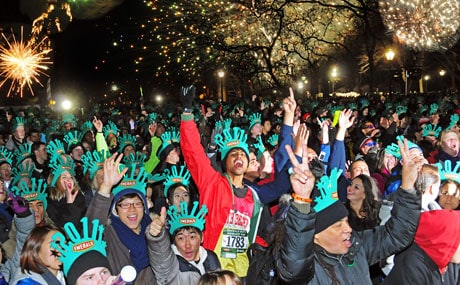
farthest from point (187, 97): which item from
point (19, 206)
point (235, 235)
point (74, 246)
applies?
point (74, 246)

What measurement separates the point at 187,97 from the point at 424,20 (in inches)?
718

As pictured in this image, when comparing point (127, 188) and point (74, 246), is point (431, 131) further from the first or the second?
point (74, 246)

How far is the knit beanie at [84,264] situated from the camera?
4.02m

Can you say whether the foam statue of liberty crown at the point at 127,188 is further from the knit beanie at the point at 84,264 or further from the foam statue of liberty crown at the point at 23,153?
the foam statue of liberty crown at the point at 23,153

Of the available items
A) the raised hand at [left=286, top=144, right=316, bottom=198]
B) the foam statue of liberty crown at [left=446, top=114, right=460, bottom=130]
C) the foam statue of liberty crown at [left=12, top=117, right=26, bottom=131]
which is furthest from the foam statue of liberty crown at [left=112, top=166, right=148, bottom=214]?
the foam statue of liberty crown at [left=12, top=117, right=26, bottom=131]

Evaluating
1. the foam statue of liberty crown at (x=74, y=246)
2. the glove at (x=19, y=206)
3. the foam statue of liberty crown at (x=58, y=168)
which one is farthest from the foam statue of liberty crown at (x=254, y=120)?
the foam statue of liberty crown at (x=74, y=246)

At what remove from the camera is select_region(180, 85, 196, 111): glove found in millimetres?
6405

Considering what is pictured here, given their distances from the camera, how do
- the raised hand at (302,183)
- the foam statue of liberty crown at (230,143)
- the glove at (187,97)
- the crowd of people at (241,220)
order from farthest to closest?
the glove at (187,97) < the foam statue of liberty crown at (230,143) < the crowd of people at (241,220) < the raised hand at (302,183)

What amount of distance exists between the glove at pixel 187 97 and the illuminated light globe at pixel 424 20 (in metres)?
17.7

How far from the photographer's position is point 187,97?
657 centimetres

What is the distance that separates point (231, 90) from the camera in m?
57.2

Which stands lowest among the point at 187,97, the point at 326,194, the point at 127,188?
the point at 326,194

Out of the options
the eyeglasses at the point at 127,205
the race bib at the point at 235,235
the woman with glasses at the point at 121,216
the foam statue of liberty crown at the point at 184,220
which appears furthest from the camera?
the eyeglasses at the point at 127,205

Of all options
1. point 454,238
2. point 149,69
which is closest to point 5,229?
point 454,238
